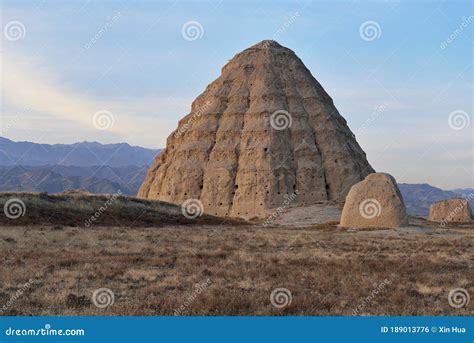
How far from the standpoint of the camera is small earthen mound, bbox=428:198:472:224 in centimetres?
6550

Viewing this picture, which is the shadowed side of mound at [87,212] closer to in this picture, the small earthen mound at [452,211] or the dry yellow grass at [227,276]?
the dry yellow grass at [227,276]

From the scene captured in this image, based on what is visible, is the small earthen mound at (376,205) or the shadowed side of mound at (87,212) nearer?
the shadowed side of mound at (87,212)

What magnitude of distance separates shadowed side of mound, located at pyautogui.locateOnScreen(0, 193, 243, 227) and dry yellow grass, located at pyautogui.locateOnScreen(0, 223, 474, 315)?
9.83m

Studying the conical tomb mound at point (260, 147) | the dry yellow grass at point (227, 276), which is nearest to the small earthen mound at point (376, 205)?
the dry yellow grass at point (227, 276)

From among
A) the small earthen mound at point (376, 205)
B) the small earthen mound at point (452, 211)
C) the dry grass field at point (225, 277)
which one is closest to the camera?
the dry grass field at point (225, 277)

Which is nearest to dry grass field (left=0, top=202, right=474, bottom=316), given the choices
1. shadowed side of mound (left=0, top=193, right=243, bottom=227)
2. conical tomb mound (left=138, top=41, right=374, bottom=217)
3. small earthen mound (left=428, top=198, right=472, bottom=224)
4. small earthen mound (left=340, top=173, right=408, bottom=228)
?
shadowed side of mound (left=0, top=193, right=243, bottom=227)

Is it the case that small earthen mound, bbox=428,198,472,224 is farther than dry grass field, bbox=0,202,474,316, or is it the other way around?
small earthen mound, bbox=428,198,472,224

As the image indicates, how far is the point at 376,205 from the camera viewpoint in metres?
39.3

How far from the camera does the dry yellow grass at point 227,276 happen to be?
11469 mm

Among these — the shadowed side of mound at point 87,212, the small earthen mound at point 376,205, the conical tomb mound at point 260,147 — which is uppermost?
the conical tomb mound at point 260,147

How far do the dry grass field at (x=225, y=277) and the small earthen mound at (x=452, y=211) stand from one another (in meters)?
41.4

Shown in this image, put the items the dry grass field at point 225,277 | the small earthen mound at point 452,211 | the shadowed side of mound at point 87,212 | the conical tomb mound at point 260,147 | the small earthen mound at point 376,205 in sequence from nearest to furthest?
the dry grass field at point 225,277 < the shadowed side of mound at point 87,212 < the small earthen mound at point 376,205 < the small earthen mound at point 452,211 < the conical tomb mound at point 260,147

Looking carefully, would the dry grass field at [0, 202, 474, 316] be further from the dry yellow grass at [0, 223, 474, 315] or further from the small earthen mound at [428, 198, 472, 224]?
the small earthen mound at [428, 198, 472, 224]

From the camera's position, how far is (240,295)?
1248cm
